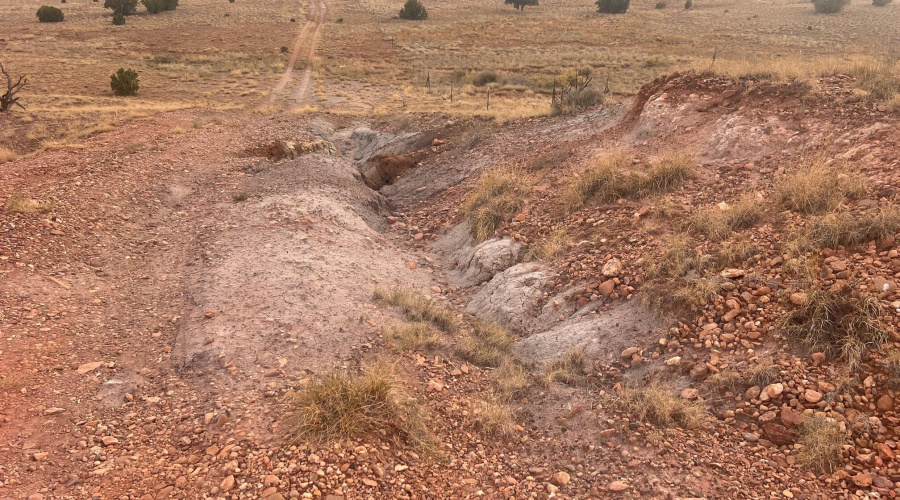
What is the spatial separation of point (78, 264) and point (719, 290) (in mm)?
8063

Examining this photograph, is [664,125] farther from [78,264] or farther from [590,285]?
[78,264]

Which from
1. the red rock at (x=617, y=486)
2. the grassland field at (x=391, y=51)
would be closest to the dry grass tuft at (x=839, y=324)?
the red rock at (x=617, y=486)

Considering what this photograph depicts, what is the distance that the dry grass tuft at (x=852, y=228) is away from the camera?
194 inches

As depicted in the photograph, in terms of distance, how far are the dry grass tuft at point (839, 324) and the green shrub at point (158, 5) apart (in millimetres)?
61631

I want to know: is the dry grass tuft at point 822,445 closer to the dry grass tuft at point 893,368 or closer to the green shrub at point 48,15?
the dry grass tuft at point 893,368

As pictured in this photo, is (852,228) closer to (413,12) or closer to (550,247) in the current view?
(550,247)

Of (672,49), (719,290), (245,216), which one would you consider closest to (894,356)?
(719,290)

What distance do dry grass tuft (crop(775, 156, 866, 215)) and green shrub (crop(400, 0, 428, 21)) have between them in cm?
5415

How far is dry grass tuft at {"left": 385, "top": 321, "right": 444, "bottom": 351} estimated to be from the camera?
5.62m

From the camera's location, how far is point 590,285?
6.23m

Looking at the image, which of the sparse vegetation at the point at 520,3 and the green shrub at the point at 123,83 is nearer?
the green shrub at the point at 123,83

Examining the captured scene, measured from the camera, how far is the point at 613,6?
186 feet

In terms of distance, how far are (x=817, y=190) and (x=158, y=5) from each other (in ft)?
201

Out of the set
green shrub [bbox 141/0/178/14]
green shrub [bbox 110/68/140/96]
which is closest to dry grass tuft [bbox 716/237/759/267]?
green shrub [bbox 110/68/140/96]
